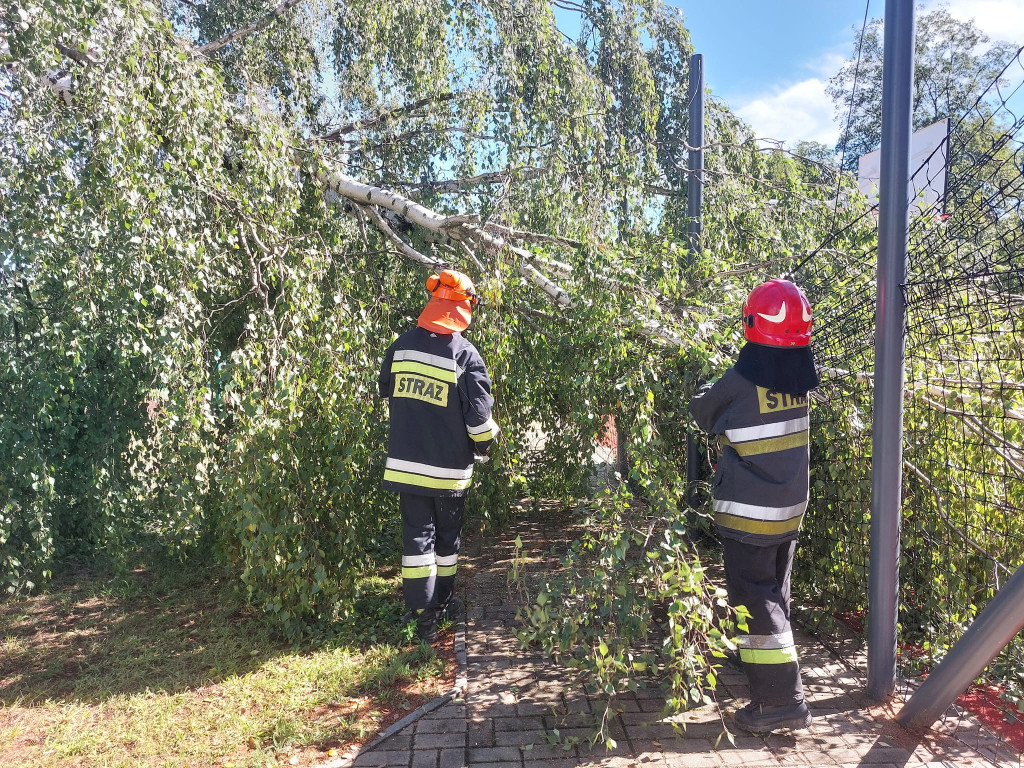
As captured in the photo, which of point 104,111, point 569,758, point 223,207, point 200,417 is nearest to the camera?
point 569,758

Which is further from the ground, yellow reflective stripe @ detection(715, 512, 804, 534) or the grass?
yellow reflective stripe @ detection(715, 512, 804, 534)

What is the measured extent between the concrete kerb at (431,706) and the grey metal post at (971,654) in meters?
1.94

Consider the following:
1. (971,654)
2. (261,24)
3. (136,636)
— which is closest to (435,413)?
(136,636)

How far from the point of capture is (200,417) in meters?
3.39

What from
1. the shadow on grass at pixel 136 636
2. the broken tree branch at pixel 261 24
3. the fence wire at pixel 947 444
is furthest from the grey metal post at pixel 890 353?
the broken tree branch at pixel 261 24

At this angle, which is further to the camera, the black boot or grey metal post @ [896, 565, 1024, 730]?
the black boot

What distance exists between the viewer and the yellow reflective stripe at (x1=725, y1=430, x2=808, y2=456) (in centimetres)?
303

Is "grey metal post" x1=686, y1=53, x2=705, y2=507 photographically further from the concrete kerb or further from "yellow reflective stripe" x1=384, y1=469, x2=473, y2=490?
the concrete kerb

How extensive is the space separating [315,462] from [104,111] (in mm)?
1913

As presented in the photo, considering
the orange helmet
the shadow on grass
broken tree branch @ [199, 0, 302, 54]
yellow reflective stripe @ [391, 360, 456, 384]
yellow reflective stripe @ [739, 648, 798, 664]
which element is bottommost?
the shadow on grass

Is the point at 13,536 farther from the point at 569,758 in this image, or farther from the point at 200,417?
the point at 569,758

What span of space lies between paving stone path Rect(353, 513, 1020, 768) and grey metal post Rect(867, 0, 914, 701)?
0.97 ft

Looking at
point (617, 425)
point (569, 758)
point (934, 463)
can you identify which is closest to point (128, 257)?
point (617, 425)

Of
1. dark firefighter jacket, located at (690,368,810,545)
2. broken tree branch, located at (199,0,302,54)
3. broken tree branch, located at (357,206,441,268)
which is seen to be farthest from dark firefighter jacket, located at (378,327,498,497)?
broken tree branch, located at (199,0,302,54)
